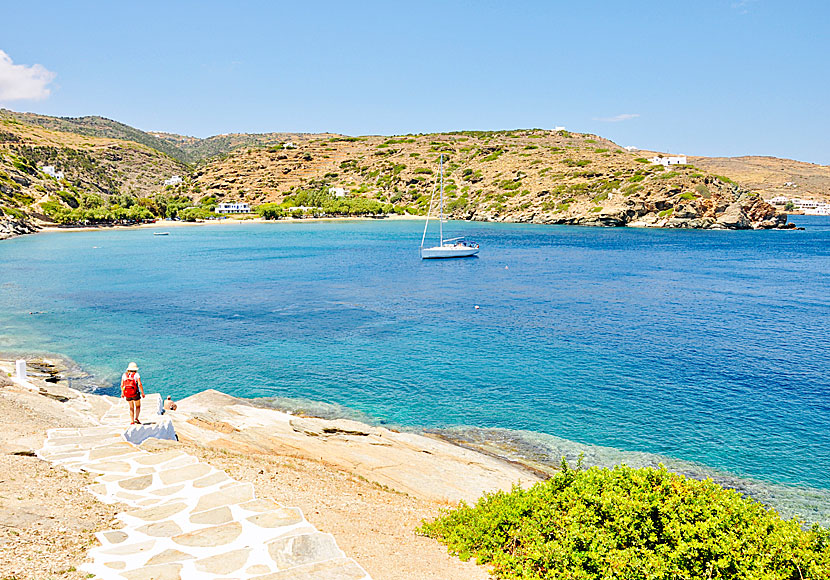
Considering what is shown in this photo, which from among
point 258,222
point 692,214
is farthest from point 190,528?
point 258,222

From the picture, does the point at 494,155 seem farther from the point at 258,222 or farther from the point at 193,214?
the point at 193,214

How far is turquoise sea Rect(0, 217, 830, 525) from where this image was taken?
18.2 meters

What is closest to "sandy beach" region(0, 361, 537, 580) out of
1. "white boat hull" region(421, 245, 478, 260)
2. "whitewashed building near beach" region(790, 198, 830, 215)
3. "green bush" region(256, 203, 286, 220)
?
"white boat hull" region(421, 245, 478, 260)

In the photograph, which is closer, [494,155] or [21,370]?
[21,370]

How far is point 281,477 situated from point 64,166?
185757 mm

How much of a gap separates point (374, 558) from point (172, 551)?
2.75m

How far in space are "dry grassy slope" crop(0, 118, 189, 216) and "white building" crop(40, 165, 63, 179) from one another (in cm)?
229

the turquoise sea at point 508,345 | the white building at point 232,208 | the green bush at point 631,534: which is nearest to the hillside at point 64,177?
the white building at point 232,208

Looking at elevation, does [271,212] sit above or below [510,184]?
below

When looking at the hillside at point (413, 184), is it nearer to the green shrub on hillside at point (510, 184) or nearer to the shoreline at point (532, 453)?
the green shrub on hillside at point (510, 184)

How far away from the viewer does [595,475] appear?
9.24 m

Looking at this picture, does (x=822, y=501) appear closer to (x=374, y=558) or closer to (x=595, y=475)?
(x=595, y=475)

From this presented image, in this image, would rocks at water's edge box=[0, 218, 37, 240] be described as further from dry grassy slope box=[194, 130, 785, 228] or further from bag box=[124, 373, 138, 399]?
bag box=[124, 373, 138, 399]

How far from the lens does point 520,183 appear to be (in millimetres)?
153000
